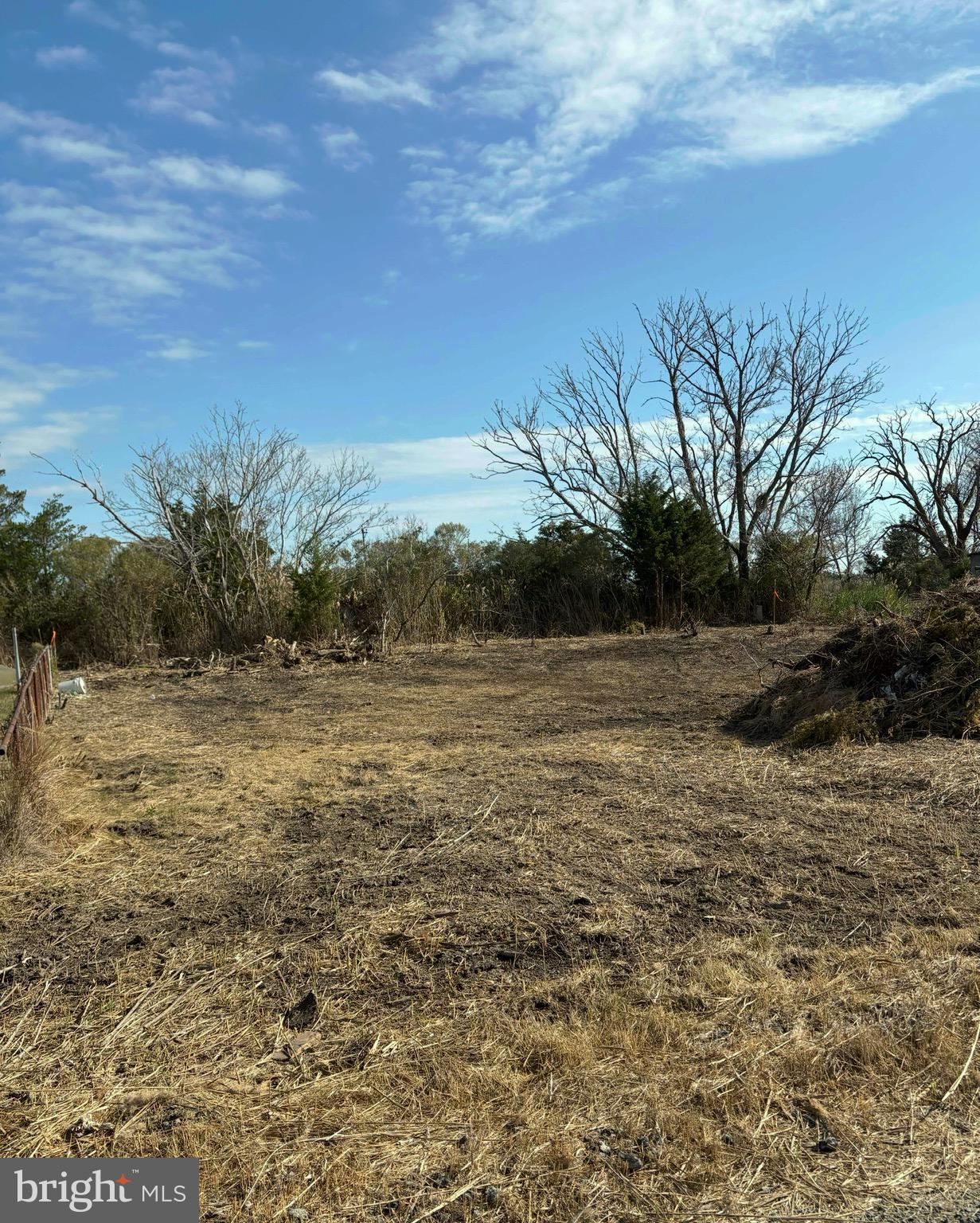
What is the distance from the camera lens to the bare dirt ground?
212 cm

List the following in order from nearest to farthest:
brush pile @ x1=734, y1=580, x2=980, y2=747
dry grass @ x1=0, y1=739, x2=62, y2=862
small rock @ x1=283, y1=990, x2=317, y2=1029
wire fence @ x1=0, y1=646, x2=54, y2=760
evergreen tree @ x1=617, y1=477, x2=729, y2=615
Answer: small rock @ x1=283, y1=990, x2=317, y2=1029 < dry grass @ x1=0, y1=739, x2=62, y2=862 < wire fence @ x1=0, y1=646, x2=54, y2=760 < brush pile @ x1=734, y1=580, x2=980, y2=747 < evergreen tree @ x1=617, y1=477, x2=729, y2=615

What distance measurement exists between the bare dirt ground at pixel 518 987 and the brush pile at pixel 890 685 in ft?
1.60

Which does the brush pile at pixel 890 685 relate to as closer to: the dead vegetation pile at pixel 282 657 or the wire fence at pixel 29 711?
the wire fence at pixel 29 711

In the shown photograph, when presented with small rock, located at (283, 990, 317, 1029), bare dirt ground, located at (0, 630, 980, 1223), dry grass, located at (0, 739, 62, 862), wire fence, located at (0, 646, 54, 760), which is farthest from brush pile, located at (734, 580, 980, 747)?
wire fence, located at (0, 646, 54, 760)

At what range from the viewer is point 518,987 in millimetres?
3008

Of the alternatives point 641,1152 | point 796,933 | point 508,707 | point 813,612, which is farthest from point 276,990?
point 813,612

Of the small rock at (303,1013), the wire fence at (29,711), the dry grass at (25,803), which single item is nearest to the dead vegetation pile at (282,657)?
the wire fence at (29,711)

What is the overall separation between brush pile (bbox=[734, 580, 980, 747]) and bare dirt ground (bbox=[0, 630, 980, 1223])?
0.49 metres

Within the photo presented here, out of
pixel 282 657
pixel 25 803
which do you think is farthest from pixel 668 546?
pixel 25 803

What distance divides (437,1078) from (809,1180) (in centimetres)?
98

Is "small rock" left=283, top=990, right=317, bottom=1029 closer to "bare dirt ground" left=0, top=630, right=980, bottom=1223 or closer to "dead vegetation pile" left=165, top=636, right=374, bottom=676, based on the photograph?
"bare dirt ground" left=0, top=630, right=980, bottom=1223

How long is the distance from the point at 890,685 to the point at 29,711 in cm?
690

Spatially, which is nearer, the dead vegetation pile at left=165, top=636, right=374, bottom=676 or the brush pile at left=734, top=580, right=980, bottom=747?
the brush pile at left=734, top=580, right=980, bottom=747

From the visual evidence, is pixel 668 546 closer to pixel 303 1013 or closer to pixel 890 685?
pixel 890 685
